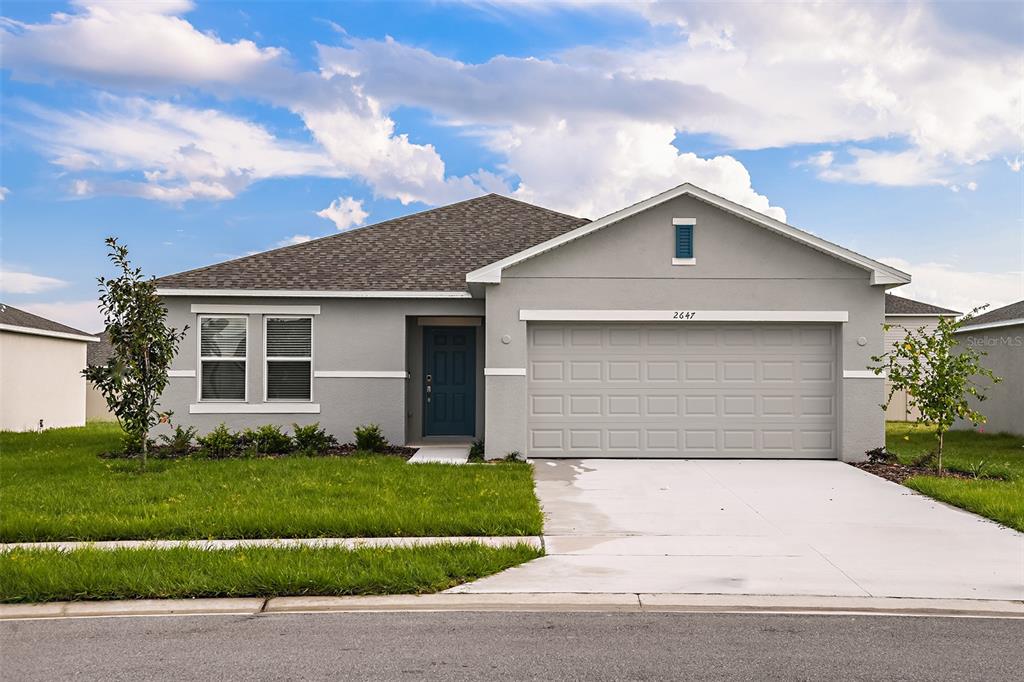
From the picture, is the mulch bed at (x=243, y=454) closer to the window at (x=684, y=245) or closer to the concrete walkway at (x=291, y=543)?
the window at (x=684, y=245)

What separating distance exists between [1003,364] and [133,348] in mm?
20513

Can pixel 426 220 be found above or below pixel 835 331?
above

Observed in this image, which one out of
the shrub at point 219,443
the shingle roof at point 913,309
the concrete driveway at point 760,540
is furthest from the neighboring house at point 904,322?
the shrub at point 219,443

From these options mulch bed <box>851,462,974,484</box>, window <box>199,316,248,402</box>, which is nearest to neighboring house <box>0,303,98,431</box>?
window <box>199,316,248,402</box>

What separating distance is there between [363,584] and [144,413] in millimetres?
8466

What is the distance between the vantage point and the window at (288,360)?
718 inches

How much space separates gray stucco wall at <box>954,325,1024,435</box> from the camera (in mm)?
21891

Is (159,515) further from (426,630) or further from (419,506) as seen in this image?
(426,630)

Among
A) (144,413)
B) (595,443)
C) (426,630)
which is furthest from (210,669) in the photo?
(595,443)

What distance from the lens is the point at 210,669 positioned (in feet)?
19.1

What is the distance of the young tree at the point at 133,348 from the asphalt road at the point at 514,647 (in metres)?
7.92

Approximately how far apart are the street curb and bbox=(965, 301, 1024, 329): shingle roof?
685 inches

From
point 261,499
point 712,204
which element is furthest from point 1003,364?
point 261,499

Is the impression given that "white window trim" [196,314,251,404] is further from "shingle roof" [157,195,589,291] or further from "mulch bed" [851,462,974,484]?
"mulch bed" [851,462,974,484]
